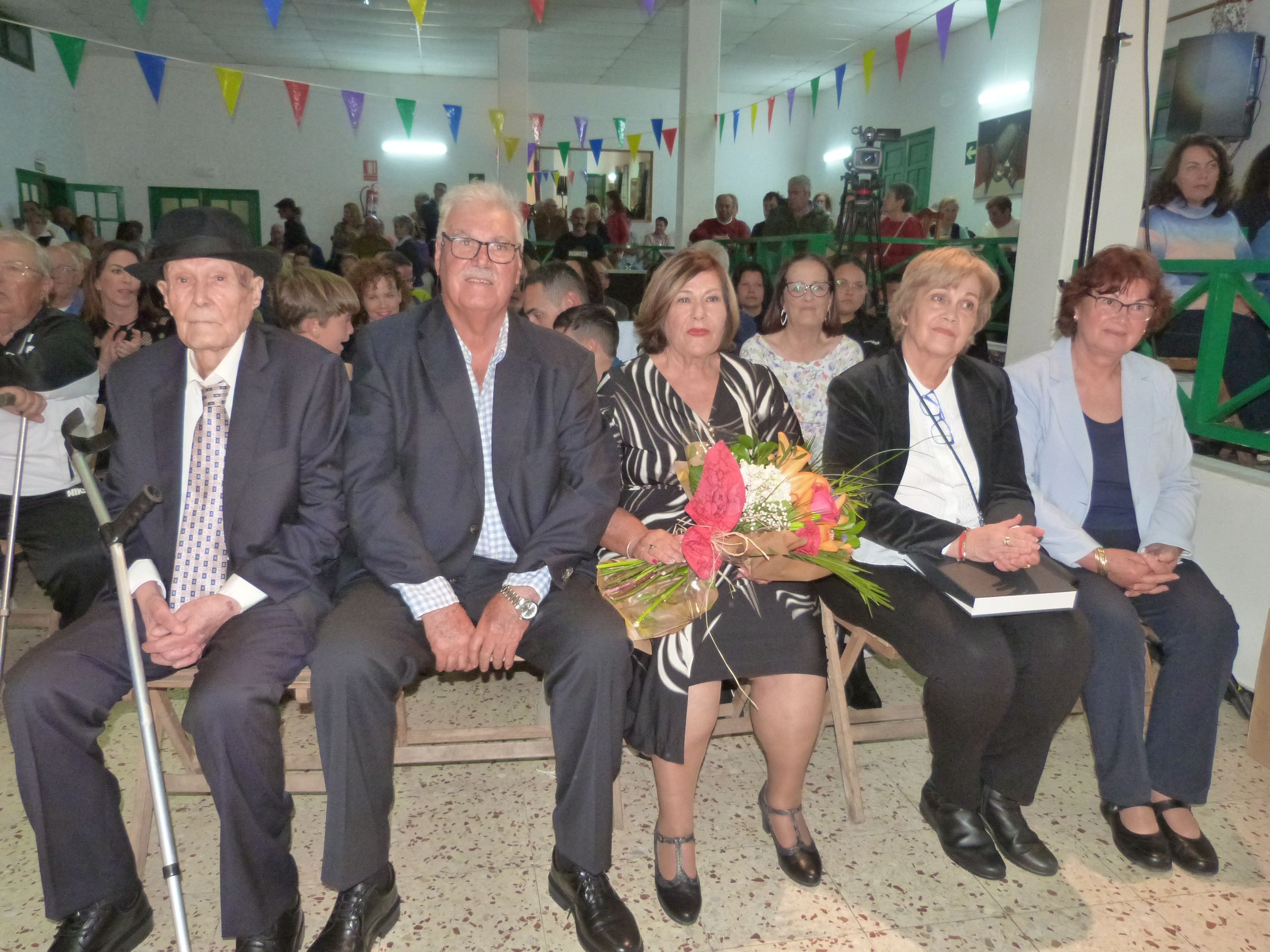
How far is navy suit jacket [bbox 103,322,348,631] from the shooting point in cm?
199

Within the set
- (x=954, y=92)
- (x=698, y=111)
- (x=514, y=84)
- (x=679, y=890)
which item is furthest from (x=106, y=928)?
(x=954, y=92)

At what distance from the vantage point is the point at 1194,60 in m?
6.70

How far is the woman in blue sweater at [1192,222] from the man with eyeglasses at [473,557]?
284 centimetres

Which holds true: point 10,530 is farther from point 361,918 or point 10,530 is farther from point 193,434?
point 361,918

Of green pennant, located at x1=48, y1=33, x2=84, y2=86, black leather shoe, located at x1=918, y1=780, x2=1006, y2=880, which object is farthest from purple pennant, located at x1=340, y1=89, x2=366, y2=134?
black leather shoe, located at x1=918, y1=780, x2=1006, y2=880

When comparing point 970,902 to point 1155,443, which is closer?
point 970,902

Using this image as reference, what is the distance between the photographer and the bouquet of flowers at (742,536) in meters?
1.88

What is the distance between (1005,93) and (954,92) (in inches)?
48.1

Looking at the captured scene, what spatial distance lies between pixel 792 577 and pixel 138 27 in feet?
41.2

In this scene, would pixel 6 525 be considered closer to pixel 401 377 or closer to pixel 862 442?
pixel 401 377

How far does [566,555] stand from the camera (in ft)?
7.00

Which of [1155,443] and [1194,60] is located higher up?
[1194,60]

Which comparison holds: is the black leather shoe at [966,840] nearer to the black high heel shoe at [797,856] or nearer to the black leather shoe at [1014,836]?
the black leather shoe at [1014,836]

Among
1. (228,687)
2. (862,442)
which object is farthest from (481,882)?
(862,442)
